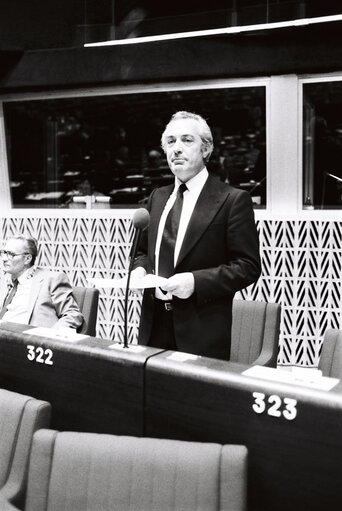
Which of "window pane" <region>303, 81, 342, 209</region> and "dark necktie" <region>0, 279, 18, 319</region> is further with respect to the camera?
"window pane" <region>303, 81, 342, 209</region>

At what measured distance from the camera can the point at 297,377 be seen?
61.6 inches

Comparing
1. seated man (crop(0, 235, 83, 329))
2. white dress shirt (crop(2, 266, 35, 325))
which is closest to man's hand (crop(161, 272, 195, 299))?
seated man (crop(0, 235, 83, 329))

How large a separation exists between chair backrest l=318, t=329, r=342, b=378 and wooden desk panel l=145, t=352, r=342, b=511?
1.23 m

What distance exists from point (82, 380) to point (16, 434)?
26cm

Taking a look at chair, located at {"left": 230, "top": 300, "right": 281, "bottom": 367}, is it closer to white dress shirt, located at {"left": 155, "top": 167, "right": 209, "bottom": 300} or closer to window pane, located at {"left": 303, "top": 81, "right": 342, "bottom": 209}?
white dress shirt, located at {"left": 155, "top": 167, "right": 209, "bottom": 300}

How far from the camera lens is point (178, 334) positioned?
83.6 inches

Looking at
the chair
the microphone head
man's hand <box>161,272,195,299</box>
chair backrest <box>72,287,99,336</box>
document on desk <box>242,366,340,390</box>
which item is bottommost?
the chair

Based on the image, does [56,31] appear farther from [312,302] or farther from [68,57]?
[312,302]

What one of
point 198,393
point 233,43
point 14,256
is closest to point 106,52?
point 233,43

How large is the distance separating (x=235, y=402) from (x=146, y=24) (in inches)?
179

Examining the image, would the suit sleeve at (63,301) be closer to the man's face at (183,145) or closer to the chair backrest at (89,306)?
the chair backrest at (89,306)

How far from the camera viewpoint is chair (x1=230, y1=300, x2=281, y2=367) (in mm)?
3619

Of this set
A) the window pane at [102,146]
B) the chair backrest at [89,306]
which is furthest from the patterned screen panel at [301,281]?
the chair backrest at [89,306]

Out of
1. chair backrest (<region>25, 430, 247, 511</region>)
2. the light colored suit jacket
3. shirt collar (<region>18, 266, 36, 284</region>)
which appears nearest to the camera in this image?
chair backrest (<region>25, 430, 247, 511</region>)
